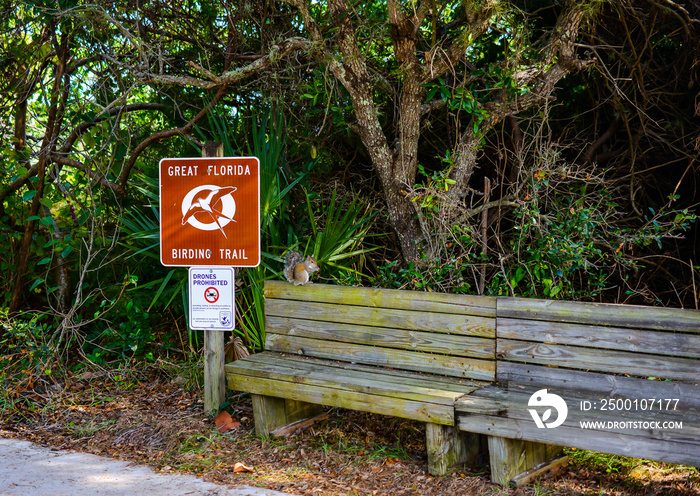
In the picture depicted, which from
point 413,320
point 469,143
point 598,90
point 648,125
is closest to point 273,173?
point 469,143

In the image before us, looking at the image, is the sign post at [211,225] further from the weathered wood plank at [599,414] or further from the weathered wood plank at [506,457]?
the weathered wood plank at [506,457]

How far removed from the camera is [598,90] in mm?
4930

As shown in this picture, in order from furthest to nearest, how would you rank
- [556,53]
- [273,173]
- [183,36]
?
1. [183,36]
2. [273,173]
3. [556,53]

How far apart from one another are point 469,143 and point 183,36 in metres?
2.73

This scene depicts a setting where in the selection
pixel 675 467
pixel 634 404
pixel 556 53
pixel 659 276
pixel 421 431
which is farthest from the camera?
pixel 659 276

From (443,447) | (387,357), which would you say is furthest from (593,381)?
(387,357)

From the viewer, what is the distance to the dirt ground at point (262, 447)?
3.16 meters

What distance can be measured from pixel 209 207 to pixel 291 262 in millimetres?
646

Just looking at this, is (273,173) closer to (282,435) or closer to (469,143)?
(469,143)

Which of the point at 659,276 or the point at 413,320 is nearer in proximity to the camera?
the point at 413,320

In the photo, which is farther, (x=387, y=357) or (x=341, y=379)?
(x=387, y=357)

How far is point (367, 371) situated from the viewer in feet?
12.0

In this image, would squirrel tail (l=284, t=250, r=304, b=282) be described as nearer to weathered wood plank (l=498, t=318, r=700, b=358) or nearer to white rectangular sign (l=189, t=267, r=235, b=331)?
white rectangular sign (l=189, t=267, r=235, b=331)

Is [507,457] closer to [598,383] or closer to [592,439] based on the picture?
[592,439]
